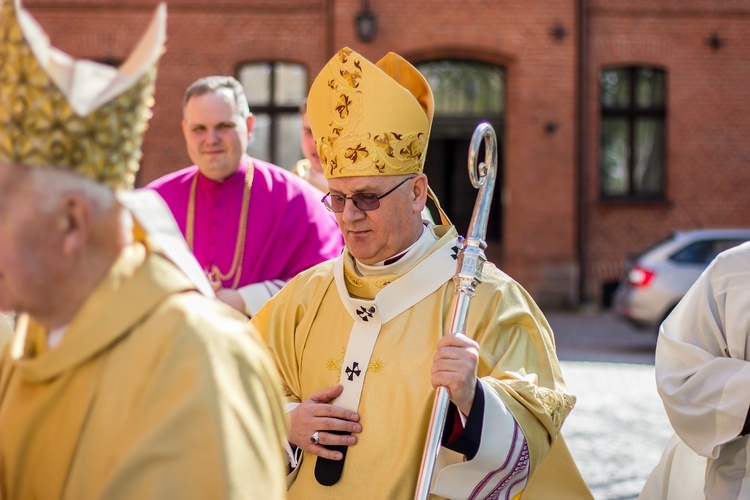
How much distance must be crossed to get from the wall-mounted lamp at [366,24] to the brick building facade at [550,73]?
0.26 ft

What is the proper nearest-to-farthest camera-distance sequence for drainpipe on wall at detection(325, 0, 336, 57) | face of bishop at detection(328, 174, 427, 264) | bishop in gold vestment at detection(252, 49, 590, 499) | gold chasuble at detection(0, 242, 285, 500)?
gold chasuble at detection(0, 242, 285, 500) → bishop in gold vestment at detection(252, 49, 590, 499) → face of bishop at detection(328, 174, 427, 264) → drainpipe on wall at detection(325, 0, 336, 57)

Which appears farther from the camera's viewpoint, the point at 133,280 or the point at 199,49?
the point at 199,49

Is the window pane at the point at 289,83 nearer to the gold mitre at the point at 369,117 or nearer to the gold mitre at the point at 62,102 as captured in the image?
the gold mitre at the point at 369,117

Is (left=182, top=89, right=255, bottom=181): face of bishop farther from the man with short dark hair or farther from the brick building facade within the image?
the brick building facade

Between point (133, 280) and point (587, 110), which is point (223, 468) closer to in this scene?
point (133, 280)

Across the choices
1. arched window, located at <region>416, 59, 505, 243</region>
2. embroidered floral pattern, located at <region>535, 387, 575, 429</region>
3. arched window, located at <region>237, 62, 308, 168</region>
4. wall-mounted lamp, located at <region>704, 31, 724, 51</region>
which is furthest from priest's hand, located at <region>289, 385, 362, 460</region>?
wall-mounted lamp, located at <region>704, 31, 724, 51</region>

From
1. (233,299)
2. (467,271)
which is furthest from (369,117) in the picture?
(233,299)

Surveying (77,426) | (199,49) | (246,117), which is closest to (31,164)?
(77,426)

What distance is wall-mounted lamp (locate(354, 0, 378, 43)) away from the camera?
1781 centimetres

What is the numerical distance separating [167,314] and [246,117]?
346 cm

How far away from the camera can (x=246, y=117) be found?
5.47m

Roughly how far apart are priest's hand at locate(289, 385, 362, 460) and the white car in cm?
1098

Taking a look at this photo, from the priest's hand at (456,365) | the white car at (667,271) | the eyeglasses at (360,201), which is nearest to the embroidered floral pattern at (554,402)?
the priest's hand at (456,365)

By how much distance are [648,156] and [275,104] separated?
19.4ft
